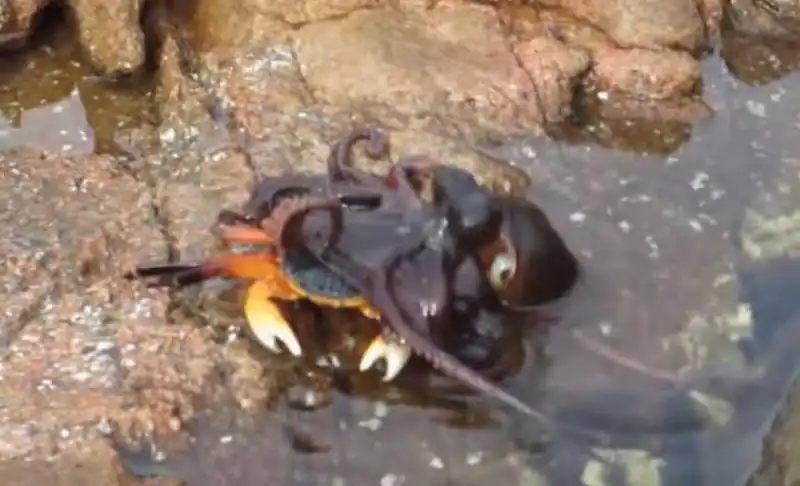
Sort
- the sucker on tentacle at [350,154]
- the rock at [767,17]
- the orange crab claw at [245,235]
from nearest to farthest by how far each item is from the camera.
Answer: the orange crab claw at [245,235] → the sucker on tentacle at [350,154] → the rock at [767,17]

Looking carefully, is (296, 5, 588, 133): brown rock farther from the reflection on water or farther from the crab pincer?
the crab pincer

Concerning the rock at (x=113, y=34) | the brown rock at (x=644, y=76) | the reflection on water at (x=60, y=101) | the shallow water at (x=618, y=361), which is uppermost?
the rock at (x=113, y=34)

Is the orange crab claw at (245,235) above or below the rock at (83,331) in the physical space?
above

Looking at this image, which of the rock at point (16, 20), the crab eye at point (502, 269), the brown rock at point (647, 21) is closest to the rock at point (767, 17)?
the brown rock at point (647, 21)

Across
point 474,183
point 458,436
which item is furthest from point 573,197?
point 458,436

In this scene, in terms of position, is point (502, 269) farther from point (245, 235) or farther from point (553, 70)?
point (553, 70)

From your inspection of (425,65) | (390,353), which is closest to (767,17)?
(425,65)

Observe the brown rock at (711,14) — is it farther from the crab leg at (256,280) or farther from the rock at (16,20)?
the rock at (16,20)

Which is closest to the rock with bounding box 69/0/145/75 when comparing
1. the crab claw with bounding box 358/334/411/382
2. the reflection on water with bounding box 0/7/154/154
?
the reflection on water with bounding box 0/7/154/154
